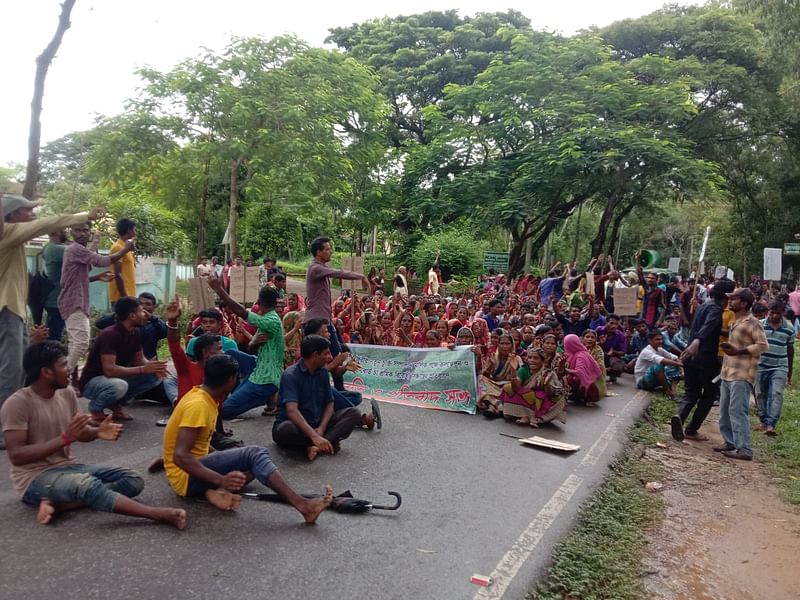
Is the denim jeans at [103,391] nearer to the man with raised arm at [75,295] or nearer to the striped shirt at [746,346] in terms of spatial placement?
the man with raised arm at [75,295]

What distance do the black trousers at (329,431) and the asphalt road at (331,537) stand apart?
16 cm

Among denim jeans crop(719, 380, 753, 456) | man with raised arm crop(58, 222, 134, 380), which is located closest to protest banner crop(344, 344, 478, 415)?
denim jeans crop(719, 380, 753, 456)

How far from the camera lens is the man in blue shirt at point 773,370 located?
308 inches

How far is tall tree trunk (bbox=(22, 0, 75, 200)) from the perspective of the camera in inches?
426

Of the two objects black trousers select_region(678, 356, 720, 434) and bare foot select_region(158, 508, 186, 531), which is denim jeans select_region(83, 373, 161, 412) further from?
black trousers select_region(678, 356, 720, 434)

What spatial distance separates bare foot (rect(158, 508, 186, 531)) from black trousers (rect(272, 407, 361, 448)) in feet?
5.30

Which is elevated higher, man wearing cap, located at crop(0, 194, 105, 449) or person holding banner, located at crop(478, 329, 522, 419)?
man wearing cap, located at crop(0, 194, 105, 449)

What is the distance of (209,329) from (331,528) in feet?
9.94

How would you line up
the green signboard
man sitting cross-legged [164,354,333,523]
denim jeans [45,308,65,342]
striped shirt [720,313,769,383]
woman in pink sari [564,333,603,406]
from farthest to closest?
the green signboard < woman in pink sari [564,333,603,406] < denim jeans [45,308,65,342] < striped shirt [720,313,769,383] < man sitting cross-legged [164,354,333,523]

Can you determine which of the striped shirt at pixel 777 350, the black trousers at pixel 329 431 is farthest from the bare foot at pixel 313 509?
the striped shirt at pixel 777 350

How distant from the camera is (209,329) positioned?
251 inches

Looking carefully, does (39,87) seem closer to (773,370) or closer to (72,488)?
(72,488)

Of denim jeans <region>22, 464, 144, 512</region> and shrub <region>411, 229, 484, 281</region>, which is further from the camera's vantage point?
shrub <region>411, 229, 484, 281</region>

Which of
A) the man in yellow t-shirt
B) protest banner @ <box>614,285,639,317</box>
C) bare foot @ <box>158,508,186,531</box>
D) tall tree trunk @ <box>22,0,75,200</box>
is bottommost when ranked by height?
bare foot @ <box>158,508,186,531</box>
